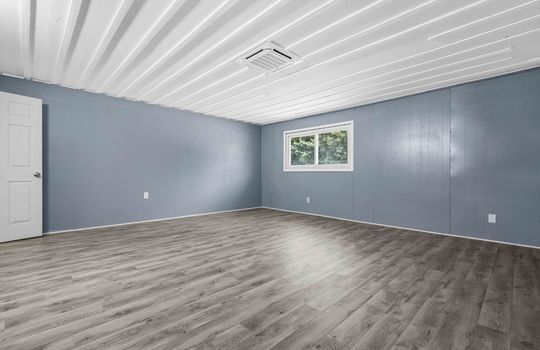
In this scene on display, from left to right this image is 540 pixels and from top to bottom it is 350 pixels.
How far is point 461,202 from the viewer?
3844 millimetres

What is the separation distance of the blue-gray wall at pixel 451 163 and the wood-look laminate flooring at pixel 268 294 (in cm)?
58

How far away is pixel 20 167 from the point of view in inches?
140

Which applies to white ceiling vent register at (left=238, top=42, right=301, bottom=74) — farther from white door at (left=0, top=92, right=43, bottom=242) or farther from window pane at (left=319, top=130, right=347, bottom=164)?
white door at (left=0, top=92, right=43, bottom=242)

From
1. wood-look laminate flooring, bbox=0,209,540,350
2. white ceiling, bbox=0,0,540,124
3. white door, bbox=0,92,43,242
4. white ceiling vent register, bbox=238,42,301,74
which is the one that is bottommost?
wood-look laminate flooring, bbox=0,209,540,350

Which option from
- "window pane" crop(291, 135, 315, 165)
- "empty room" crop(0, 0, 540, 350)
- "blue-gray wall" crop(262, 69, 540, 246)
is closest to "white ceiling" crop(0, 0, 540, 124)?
"empty room" crop(0, 0, 540, 350)

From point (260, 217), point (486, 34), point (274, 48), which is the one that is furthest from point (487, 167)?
point (260, 217)

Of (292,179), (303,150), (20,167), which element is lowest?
(292,179)

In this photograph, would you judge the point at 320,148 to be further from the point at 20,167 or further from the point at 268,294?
the point at 20,167

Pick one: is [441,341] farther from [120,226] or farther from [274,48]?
[120,226]

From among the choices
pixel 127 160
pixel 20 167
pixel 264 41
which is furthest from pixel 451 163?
pixel 20 167

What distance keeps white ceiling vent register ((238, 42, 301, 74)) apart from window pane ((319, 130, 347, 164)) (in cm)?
278

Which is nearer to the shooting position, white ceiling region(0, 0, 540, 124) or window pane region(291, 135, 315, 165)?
white ceiling region(0, 0, 540, 124)

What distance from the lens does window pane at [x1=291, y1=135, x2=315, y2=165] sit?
605cm

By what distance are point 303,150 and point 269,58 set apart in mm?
3567
